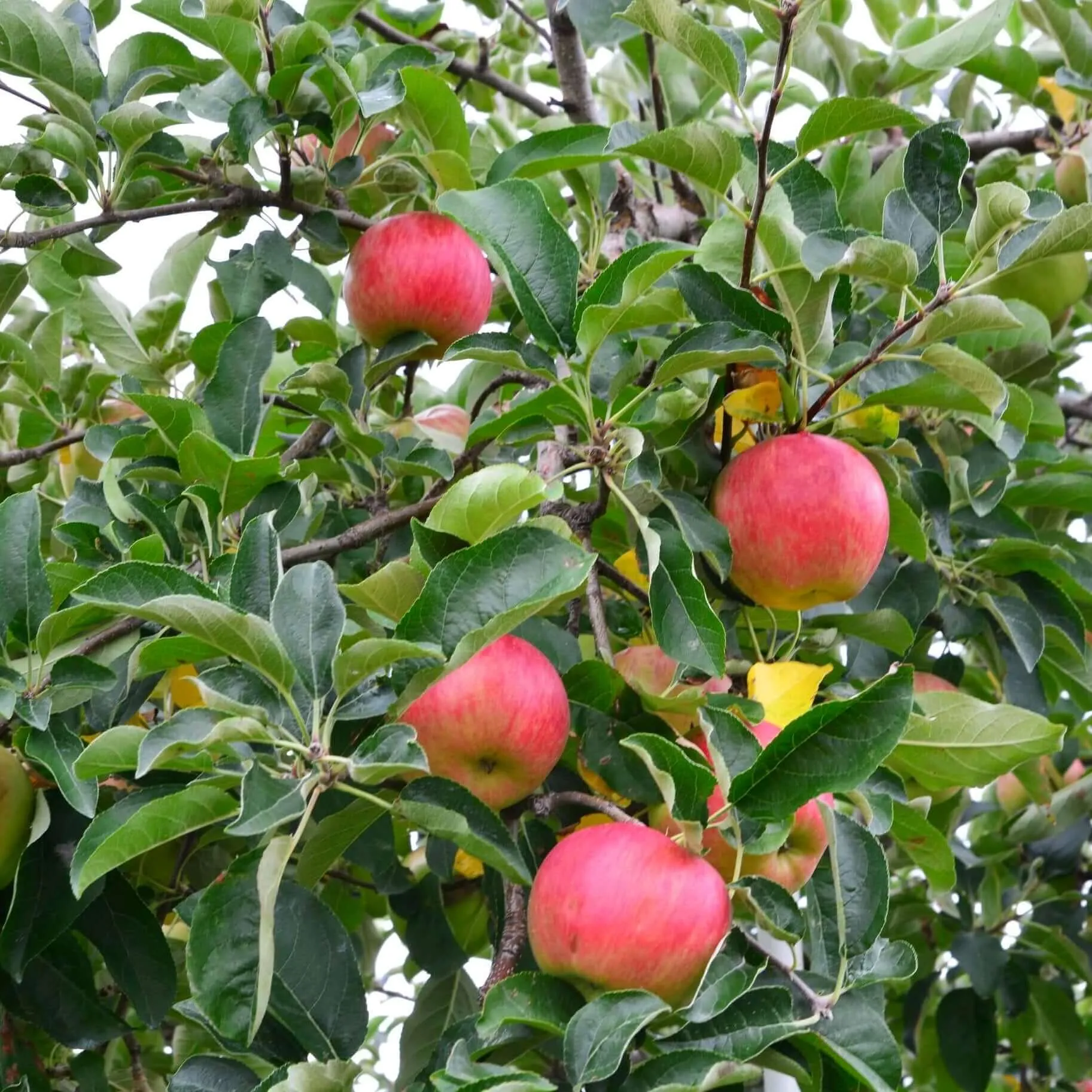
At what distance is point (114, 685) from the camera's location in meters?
1.19

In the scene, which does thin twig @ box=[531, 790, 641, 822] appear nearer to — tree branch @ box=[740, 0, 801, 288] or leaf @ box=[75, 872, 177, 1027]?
leaf @ box=[75, 872, 177, 1027]

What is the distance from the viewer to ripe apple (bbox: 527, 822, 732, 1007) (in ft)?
3.06

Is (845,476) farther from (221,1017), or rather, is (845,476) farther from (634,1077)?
(221,1017)

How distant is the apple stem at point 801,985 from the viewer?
0.96 m

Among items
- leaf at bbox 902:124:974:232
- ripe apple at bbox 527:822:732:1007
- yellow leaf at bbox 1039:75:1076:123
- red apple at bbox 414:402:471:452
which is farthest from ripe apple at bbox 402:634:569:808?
yellow leaf at bbox 1039:75:1076:123

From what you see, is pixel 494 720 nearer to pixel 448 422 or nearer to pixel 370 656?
pixel 370 656

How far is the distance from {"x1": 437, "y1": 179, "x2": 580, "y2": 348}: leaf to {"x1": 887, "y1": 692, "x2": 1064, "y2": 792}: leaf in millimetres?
459

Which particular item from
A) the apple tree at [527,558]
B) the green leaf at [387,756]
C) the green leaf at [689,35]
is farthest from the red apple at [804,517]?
the green leaf at [387,756]

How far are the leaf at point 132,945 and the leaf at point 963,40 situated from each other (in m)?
1.14

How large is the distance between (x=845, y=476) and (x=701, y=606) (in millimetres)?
227

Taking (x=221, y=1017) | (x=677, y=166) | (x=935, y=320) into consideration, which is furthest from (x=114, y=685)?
(x=935, y=320)

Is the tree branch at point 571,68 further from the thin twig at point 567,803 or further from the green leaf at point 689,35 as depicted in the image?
the thin twig at point 567,803

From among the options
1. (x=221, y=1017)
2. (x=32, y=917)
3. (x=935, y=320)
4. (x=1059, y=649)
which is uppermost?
(x=935, y=320)

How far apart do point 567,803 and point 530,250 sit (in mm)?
493
